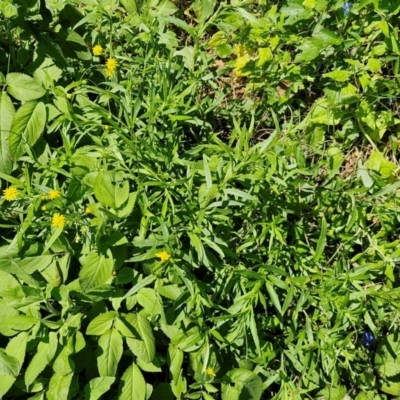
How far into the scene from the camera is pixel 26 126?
76.8 inches

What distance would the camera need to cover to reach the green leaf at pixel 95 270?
1724mm

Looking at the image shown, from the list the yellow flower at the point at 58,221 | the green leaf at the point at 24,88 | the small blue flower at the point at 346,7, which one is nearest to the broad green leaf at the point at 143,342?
the yellow flower at the point at 58,221

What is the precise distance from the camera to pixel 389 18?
2.27 metres

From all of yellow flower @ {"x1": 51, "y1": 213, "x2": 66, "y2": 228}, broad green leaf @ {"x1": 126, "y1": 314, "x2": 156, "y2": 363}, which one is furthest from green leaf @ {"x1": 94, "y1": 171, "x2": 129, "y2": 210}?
broad green leaf @ {"x1": 126, "y1": 314, "x2": 156, "y2": 363}

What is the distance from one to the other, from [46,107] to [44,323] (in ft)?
2.69

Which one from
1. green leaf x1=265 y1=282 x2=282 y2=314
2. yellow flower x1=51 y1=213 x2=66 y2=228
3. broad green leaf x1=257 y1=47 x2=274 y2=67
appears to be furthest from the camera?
broad green leaf x1=257 y1=47 x2=274 y2=67

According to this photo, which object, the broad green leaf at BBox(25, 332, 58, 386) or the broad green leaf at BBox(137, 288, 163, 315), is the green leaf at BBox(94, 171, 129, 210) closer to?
the broad green leaf at BBox(137, 288, 163, 315)

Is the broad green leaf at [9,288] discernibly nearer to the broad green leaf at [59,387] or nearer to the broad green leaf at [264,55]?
the broad green leaf at [59,387]

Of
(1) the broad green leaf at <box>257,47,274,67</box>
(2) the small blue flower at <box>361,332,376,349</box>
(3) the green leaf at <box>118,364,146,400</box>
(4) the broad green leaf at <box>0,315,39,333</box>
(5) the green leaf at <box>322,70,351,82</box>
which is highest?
(5) the green leaf at <box>322,70,351,82</box>

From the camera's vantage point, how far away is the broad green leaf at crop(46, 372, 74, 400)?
179 cm

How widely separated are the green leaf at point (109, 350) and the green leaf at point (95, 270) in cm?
20

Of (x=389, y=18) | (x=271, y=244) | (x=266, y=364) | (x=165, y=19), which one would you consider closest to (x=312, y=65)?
(x=389, y=18)

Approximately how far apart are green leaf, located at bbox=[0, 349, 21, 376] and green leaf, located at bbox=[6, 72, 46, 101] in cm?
95

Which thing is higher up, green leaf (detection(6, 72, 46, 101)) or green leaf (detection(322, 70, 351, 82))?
green leaf (detection(322, 70, 351, 82))
